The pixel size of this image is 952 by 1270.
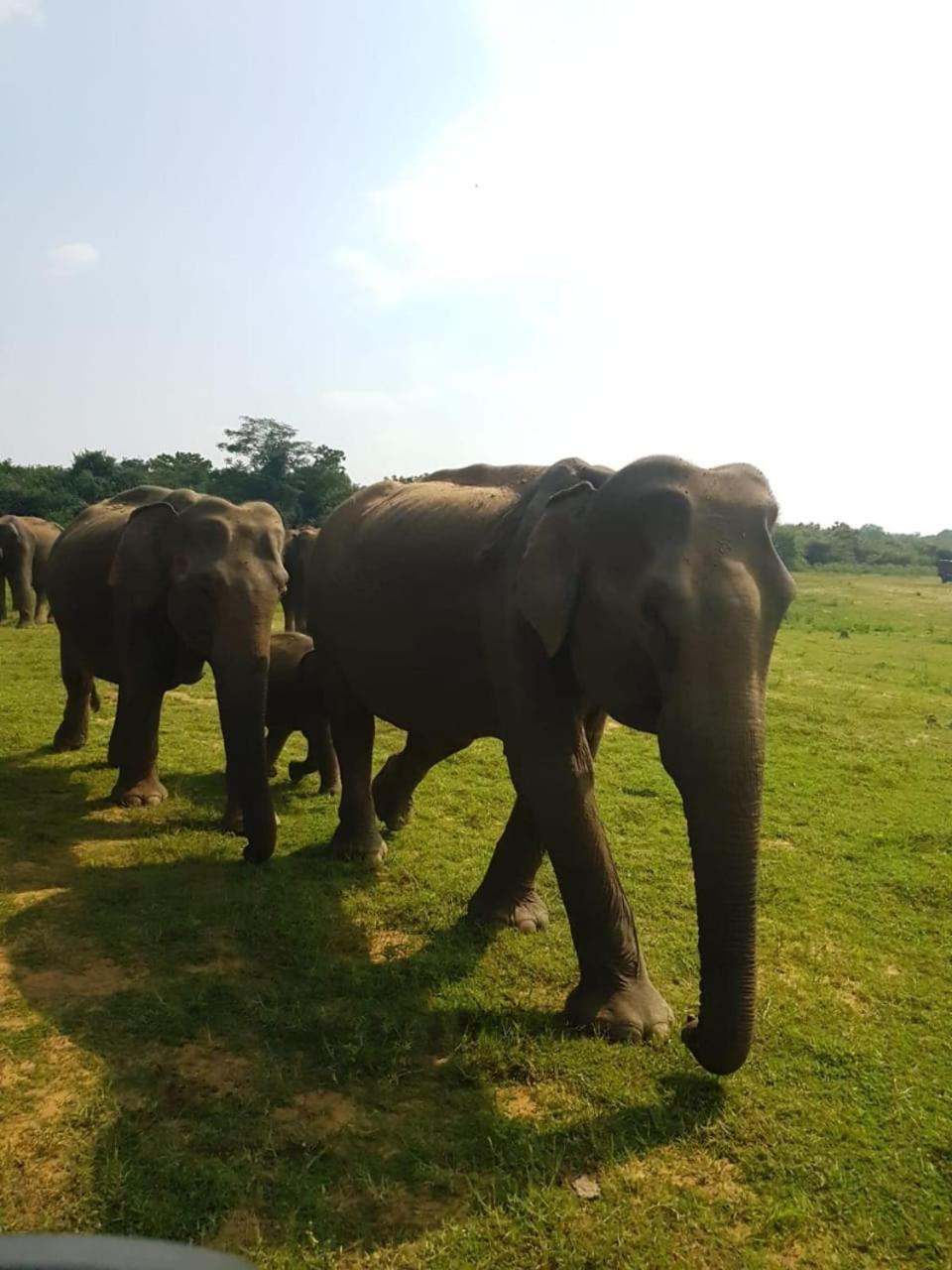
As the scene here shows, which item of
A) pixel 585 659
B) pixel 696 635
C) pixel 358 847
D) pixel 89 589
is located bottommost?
pixel 358 847

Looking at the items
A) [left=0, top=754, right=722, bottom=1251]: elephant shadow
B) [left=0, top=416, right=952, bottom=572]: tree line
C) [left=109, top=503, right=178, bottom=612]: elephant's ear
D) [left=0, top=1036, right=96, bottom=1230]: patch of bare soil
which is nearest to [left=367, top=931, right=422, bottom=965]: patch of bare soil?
[left=0, top=754, right=722, bottom=1251]: elephant shadow

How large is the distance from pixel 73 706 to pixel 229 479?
146 ft

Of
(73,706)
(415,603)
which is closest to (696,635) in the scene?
(415,603)

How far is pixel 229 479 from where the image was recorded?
168ft

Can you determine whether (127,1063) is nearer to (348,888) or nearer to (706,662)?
(348,888)

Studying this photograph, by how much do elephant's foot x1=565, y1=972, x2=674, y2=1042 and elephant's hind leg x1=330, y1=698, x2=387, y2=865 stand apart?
2.26 meters

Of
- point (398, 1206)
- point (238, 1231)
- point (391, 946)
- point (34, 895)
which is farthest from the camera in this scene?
point (34, 895)

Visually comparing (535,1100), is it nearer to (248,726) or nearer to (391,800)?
(248,726)

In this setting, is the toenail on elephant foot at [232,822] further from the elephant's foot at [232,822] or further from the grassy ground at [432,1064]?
the grassy ground at [432,1064]

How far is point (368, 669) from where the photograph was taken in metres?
5.53

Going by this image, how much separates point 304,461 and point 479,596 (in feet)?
159

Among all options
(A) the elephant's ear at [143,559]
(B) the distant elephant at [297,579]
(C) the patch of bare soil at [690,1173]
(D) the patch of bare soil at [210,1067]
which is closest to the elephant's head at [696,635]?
(C) the patch of bare soil at [690,1173]

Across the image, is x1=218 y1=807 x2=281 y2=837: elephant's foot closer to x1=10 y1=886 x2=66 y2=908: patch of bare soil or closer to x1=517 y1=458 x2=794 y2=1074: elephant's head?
x1=10 y1=886 x2=66 y2=908: patch of bare soil

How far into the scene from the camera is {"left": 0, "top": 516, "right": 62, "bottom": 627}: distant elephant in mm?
18516
